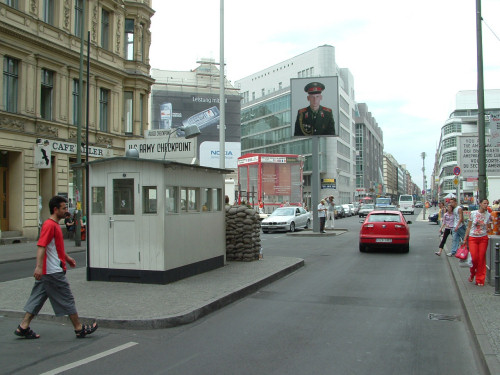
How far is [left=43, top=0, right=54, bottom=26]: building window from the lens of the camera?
22.6 metres

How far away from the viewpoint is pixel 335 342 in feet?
19.5

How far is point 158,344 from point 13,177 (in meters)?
17.9

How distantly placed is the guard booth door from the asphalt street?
2.46m

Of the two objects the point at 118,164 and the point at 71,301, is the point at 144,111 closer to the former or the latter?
the point at 118,164

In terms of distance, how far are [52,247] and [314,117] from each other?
19560 millimetres

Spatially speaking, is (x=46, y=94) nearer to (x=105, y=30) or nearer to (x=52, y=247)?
(x=105, y=30)

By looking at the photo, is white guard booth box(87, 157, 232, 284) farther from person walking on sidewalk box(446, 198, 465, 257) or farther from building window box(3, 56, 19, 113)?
building window box(3, 56, 19, 113)

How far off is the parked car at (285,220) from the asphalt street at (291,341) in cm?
1749

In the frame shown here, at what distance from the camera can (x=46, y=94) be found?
75.6 feet

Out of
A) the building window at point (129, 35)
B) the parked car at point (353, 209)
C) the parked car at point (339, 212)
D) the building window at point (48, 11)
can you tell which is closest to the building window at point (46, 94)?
the building window at point (48, 11)

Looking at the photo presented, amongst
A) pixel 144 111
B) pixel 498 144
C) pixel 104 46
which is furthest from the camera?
pixel 144 111

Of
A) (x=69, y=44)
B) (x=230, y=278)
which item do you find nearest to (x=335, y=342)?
(x=230, y=278)

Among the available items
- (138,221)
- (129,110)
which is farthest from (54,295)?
(129,110)

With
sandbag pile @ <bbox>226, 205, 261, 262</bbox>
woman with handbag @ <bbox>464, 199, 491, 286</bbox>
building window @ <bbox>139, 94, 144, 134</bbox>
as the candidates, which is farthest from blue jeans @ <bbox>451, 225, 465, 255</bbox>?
building window @ <bbox>139, 94, 144, 134</bbox>
